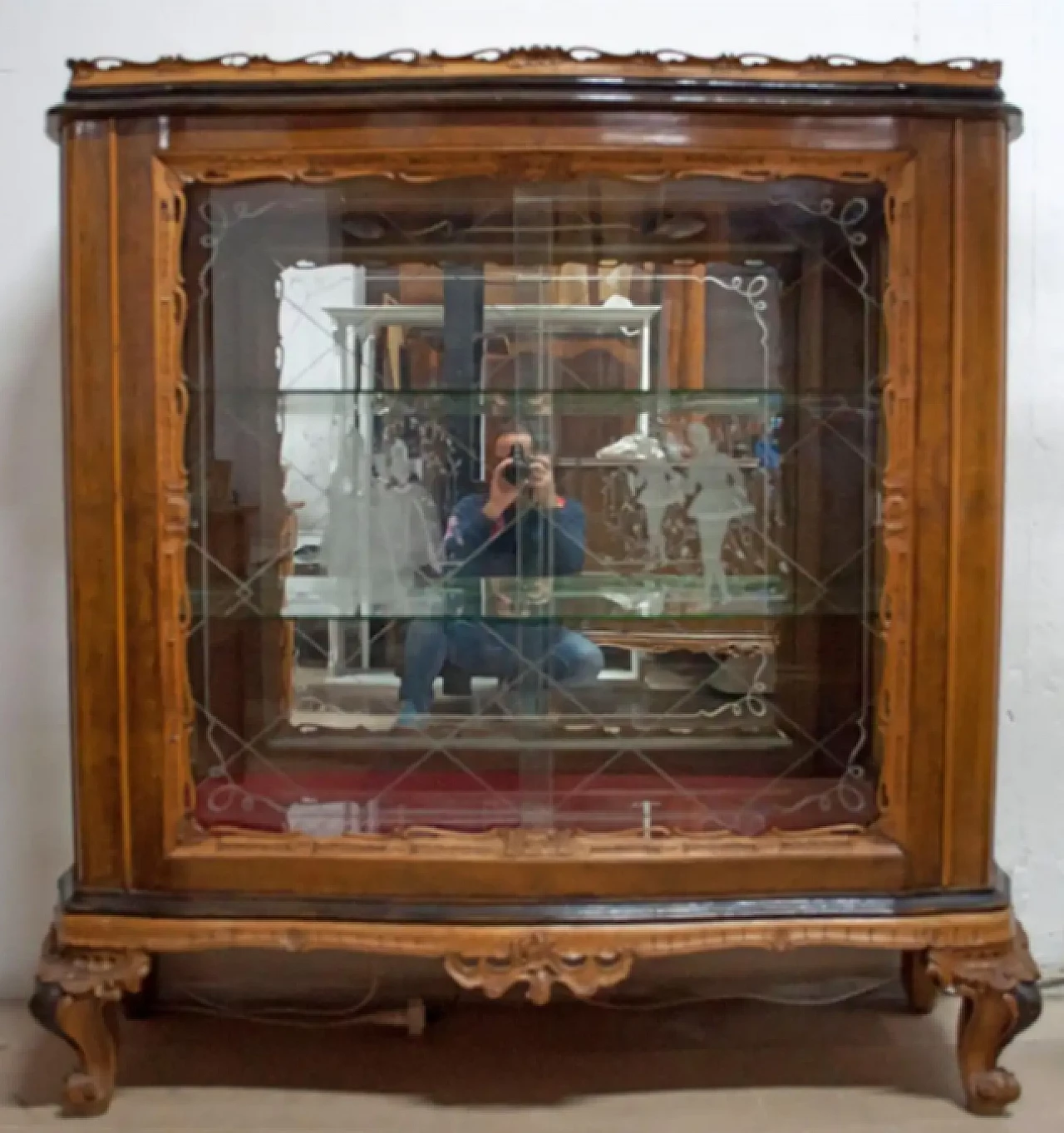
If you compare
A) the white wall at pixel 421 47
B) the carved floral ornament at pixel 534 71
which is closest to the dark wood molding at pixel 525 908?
the white wall at pixel 421 47

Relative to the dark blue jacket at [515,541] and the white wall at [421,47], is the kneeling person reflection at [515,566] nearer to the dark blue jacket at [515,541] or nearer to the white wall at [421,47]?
the dark blue jacket at [515,541]

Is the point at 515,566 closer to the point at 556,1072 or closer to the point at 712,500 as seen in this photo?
the point at 712,500

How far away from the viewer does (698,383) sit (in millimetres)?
1416

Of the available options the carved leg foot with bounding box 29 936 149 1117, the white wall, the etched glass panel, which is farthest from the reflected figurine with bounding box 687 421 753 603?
the carved leg foot with bounding box 29 936 149 1117

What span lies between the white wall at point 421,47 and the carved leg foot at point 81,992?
476mm

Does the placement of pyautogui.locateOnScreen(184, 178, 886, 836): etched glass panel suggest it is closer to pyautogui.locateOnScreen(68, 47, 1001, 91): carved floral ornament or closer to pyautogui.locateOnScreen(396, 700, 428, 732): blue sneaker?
pyautogui.locateOnScreen(396, 700, 428, 732): blue sneaker

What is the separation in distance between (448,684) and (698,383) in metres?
0.50

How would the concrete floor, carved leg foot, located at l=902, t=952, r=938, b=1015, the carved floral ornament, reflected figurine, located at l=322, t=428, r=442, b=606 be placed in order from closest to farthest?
the carved floral ornament → the concrete floor → reflected figurine, located at l=322, t=428, r=442, b=606 → carved leg foot, located at l=902, t=952, r=938, b=1015

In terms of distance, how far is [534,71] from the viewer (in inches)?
46.2

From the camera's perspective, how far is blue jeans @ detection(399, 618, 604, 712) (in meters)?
1.41

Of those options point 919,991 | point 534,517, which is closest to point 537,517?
point 534,517

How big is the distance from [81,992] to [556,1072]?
59 cm

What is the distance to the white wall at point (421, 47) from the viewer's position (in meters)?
1.57

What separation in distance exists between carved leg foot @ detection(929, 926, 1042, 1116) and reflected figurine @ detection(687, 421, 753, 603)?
0.50 meters
